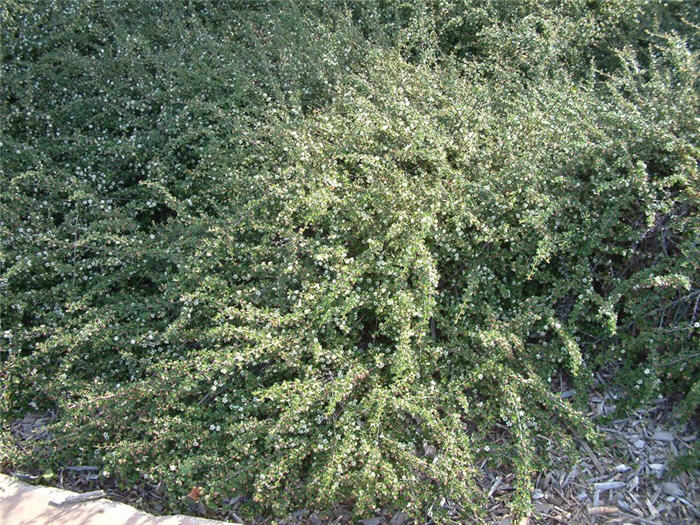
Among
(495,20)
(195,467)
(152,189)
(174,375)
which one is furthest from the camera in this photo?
(495,20)

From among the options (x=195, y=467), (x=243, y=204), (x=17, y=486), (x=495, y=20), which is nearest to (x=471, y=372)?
(x=195, y=467)

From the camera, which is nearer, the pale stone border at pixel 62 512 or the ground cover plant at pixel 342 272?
the pale stone border at pixel 62 512

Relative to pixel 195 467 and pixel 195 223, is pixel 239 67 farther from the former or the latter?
pixel 195 467

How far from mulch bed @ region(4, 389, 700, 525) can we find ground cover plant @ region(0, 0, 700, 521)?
0.10 m

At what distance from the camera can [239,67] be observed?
3988 mm

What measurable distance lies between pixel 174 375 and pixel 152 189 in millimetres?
1368

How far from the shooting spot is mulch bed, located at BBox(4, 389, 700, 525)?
8.25 ft

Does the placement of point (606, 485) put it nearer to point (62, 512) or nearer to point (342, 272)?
point (342, 272)

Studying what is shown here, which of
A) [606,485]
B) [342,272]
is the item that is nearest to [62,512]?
[342,272]

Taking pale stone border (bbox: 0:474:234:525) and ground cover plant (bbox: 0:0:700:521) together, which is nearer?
pale stone border (bbox: 0:474:234:525)

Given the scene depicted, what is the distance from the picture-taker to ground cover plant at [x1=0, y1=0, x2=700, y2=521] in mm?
2629

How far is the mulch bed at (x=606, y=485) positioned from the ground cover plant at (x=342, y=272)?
10 centimetres

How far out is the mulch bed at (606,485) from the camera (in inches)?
99.0

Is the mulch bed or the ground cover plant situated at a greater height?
the ground cover plant
